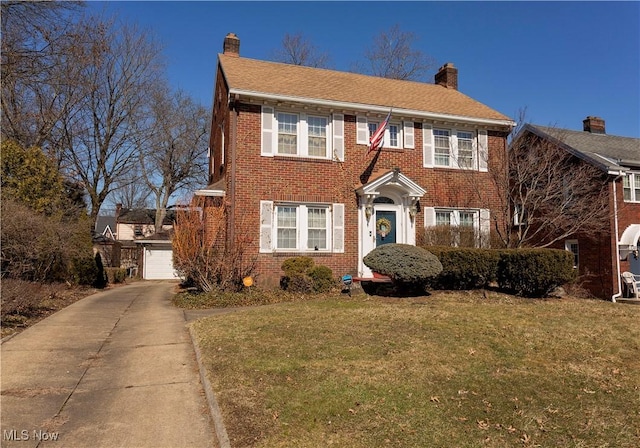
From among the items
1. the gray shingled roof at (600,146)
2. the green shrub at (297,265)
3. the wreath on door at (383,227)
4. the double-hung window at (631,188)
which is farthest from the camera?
the double-hung window at (631,188)

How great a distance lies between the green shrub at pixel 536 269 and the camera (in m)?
12.6

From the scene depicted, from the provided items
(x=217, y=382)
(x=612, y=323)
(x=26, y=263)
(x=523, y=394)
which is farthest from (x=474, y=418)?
(x=26, y=263)

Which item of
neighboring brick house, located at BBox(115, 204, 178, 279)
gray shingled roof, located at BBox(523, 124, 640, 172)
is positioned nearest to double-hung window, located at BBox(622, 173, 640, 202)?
gray shingled roof, located at BBox(523, 124, 640, 172)

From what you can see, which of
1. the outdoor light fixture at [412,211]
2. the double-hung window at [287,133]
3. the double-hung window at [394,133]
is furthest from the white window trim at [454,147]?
the double-hung window at [287,133]

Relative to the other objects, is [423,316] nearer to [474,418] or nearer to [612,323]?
[612,323]

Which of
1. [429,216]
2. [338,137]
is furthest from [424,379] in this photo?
[429,216]

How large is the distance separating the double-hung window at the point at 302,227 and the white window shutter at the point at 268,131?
184 cm

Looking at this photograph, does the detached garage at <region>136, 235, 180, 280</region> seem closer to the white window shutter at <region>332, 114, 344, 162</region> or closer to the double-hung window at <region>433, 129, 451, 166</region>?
the white window shutter at <region>332, 114, 344, 162</region>

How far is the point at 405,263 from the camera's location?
11.9 metres

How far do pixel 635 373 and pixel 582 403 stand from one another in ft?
5.42

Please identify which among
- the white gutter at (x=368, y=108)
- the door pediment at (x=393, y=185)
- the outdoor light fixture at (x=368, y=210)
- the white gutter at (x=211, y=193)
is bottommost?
the outdoor light fixture at (x=368, y=210)

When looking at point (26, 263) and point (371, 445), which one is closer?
point (371, 445)

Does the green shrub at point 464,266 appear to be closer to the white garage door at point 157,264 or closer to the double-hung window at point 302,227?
the double-hung window at point 302,227

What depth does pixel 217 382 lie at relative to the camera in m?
5.42
